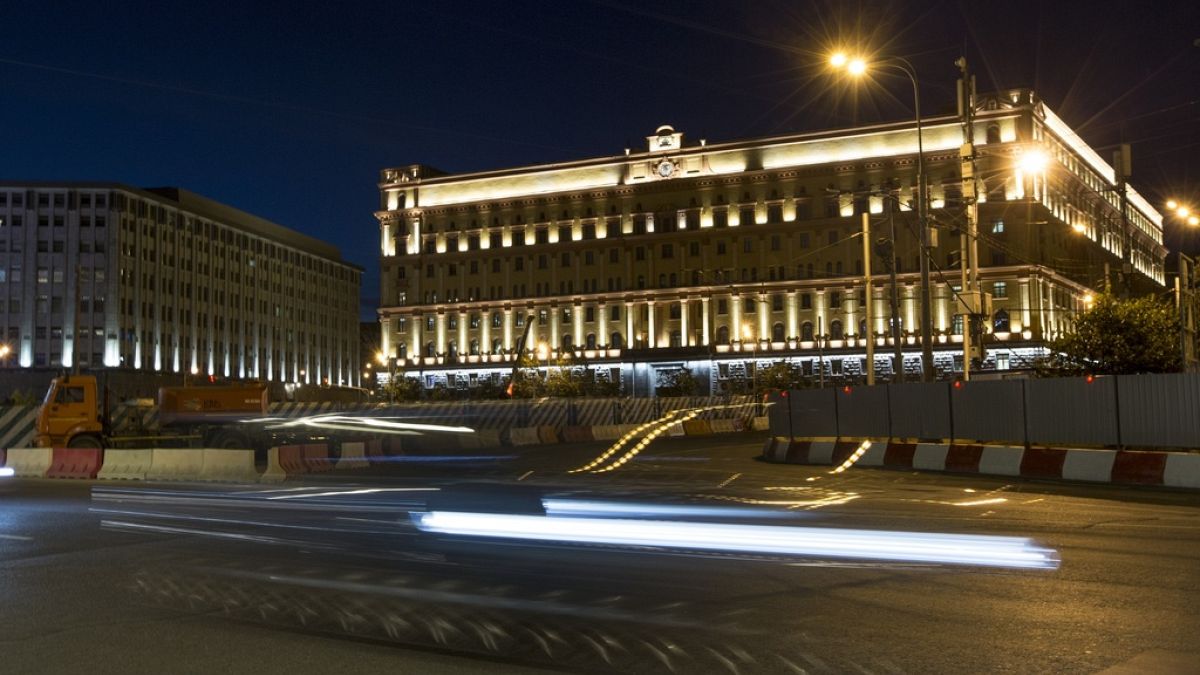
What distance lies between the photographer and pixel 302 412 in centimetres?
4675

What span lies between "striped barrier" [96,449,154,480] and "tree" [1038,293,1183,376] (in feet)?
101

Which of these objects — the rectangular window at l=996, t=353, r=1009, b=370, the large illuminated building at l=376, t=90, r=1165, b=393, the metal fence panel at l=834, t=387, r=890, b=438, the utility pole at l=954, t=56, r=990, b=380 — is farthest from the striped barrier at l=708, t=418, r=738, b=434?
the rectangular window at l=996, t=353, r=1009, b=370

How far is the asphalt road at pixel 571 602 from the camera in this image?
24.3ft

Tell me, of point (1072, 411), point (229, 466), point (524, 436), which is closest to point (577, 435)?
point (524, 436)

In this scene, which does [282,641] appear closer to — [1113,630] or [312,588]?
[312,588]

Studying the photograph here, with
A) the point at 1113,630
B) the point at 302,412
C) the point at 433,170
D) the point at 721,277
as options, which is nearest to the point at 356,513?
the point at 1113,630

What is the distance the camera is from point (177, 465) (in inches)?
1100

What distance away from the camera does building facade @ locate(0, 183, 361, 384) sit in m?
111

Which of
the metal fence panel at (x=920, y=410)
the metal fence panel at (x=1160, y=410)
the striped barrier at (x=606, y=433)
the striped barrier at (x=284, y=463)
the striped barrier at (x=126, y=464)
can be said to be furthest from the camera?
the striped barrier at (x=606, y=433)

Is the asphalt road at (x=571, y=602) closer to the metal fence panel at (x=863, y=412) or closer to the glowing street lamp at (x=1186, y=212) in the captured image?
the metal fence panel at (x=863, y=412)

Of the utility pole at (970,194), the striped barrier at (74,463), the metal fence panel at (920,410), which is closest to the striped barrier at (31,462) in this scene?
the striped barrier at (74,463)

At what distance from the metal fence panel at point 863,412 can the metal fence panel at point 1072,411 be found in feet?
15.6

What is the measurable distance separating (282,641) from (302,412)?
39831 mm

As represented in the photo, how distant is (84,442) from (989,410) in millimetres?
23886
